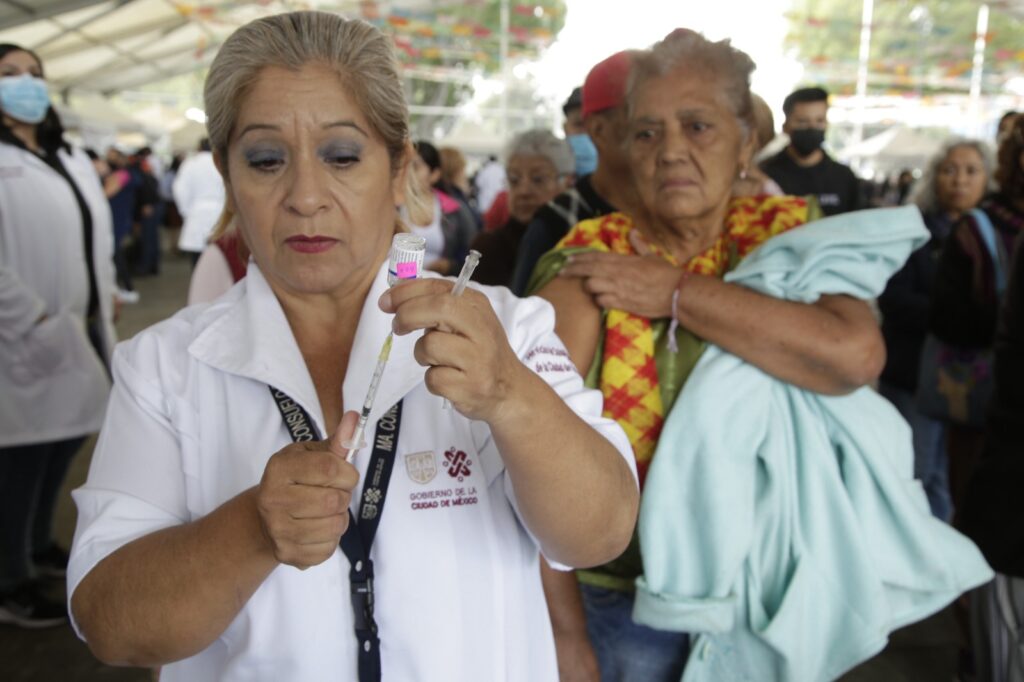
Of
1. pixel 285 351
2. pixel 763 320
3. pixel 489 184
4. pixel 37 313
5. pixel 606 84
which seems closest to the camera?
pixel 285 351

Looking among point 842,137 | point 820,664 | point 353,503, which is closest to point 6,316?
point 353,503

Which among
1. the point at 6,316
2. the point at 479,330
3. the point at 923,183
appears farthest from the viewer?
the point at 923,183

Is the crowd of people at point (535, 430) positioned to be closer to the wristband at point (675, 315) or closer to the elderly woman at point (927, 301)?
the wristband at point (675, 315)

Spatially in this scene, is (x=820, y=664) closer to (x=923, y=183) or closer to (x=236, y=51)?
(x=236, y=51)

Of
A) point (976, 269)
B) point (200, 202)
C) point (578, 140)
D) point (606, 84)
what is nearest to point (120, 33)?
point (200, 202)

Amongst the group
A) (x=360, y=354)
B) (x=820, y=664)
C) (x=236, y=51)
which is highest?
(x=236, y=51)

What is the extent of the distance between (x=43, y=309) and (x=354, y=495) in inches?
106

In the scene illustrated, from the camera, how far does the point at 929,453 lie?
396 centimetres

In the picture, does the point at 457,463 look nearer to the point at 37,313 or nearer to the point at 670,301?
the point at 670,301

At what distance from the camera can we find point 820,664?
1670 millimetres

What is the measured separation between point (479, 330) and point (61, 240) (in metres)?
3.06

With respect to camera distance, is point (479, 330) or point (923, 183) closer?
point (479, 330)

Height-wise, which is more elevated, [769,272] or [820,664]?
[769,272]

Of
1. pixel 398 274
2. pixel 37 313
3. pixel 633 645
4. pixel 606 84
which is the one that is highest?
pixel 606 84
